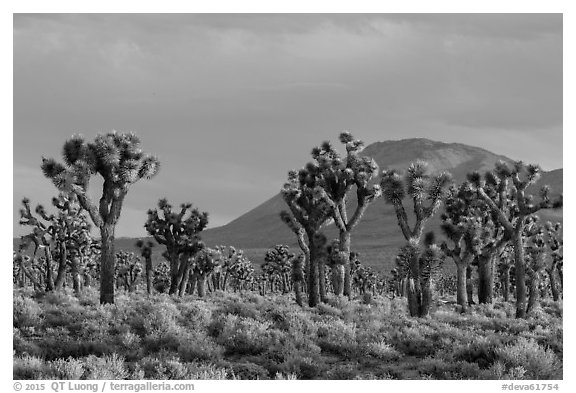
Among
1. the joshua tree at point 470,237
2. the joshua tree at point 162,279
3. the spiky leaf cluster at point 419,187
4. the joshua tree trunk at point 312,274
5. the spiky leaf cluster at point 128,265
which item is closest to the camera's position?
the spiky leaf cluster at point 419,187

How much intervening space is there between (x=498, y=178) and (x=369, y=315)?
1163 cm

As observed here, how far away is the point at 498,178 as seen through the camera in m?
33.7

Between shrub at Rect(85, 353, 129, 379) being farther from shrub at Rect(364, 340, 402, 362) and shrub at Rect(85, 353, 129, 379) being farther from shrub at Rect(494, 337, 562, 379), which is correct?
shrub at Rect(494, 337, 562, 379)

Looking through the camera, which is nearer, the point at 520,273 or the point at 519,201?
the point at 519,201

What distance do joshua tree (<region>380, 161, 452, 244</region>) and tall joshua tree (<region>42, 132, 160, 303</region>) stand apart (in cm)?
1142

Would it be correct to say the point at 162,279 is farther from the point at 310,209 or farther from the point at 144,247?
the point at 310,209

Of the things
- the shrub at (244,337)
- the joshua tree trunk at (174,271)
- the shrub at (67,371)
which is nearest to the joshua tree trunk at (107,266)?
the shrub at (244,337)

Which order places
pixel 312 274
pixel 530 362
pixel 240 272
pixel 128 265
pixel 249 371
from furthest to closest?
pixel 240 272, pixel 128 265, pixel 312 274, pixel 249 371, pixel 530 362

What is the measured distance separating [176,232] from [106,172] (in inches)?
647

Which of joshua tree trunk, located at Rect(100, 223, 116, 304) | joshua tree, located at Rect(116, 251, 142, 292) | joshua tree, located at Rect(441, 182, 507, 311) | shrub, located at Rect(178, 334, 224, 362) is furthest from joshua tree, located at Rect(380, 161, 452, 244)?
joshua tree, located at Rect(116, 251, 142, 292)

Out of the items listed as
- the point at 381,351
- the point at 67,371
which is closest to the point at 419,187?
the point at 381,351

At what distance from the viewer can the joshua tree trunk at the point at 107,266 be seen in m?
29.1

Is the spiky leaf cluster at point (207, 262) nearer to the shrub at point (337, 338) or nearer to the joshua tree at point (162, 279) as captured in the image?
the joshua tree at point (162, 279)

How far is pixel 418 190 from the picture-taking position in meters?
29.9
